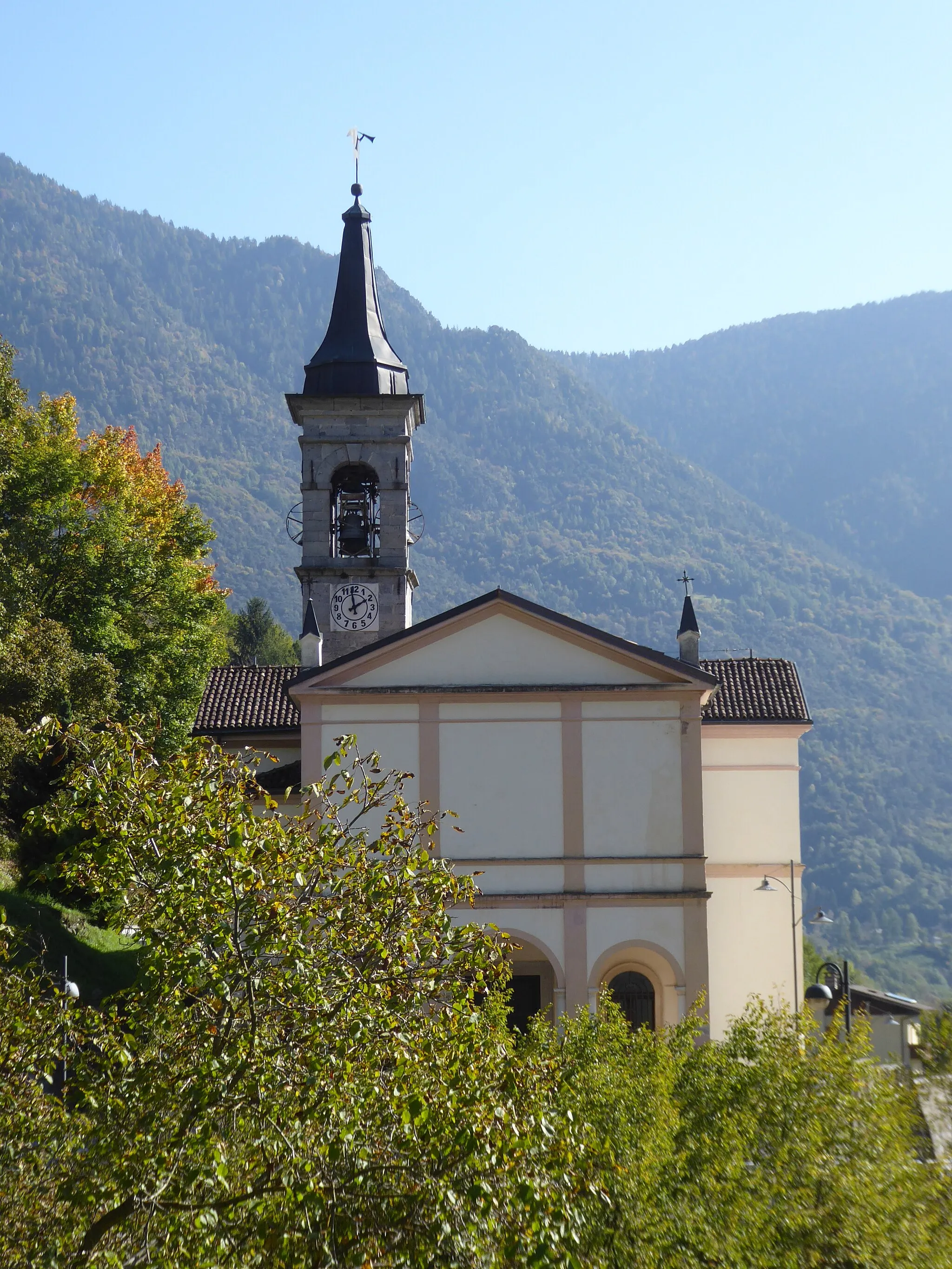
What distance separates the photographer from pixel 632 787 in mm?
26844

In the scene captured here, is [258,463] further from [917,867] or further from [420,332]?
[917,867]

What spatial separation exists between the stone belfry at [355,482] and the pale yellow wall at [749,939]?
28.5 feet

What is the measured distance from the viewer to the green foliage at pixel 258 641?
69.0 m

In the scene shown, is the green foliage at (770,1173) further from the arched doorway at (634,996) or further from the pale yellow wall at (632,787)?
the arched doorway at (634,996)

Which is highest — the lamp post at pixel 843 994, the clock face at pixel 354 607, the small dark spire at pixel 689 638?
the clock face at pixel 354 607

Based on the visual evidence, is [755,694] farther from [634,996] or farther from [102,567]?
[102,567]

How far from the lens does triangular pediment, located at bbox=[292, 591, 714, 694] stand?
87.8 ft

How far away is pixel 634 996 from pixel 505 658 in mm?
6529

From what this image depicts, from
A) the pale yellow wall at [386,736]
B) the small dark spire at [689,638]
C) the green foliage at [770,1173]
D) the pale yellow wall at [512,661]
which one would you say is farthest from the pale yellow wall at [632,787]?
the green foliage at [770,1173]

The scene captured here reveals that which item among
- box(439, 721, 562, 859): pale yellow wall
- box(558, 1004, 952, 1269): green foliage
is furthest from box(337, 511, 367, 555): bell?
box(558, 1004, 952, 1269): green foliage

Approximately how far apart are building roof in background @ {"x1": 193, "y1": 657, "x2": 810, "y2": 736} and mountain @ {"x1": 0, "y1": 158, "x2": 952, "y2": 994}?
4487 centimetres

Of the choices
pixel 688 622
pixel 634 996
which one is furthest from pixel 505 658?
pixel 634 996

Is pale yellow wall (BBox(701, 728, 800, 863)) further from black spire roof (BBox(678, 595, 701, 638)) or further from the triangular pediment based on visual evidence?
the triangular pediment

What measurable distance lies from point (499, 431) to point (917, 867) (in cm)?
7757
